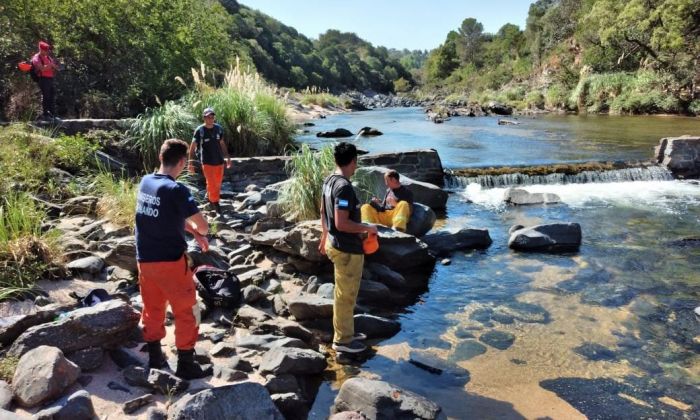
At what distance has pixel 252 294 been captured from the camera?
5324 millimetres

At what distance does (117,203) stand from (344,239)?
4.08 metres

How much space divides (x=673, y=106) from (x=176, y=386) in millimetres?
28425

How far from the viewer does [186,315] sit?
3686 millimetres

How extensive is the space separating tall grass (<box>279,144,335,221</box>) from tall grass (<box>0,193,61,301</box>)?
2.99 metres

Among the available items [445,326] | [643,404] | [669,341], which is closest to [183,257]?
[445,326]

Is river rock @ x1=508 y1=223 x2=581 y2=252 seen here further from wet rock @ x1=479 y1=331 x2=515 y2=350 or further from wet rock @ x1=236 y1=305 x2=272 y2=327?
wet rock @ x1=236 y1=305 x2=272 y2=327

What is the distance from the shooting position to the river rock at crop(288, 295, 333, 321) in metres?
5.02

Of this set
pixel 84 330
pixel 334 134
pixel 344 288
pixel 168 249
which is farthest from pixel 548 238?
pixel 334 134

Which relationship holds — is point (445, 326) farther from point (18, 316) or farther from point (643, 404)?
point (18, 316)

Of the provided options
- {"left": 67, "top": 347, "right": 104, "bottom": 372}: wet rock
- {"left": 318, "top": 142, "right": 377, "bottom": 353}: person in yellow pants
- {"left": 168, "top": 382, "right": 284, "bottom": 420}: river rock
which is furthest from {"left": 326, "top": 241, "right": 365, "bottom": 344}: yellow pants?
{"left": 67, "top": 347, "right": 104, "bottom": 372}: wet rock

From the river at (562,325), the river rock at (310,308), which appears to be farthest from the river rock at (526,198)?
the river rock at (310,308)

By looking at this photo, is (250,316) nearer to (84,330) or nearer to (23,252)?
(84,330)

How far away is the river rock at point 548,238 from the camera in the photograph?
24.6 ft

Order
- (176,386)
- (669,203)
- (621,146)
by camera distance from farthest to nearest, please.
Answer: (621,146) → (669,203) → (176,386)
